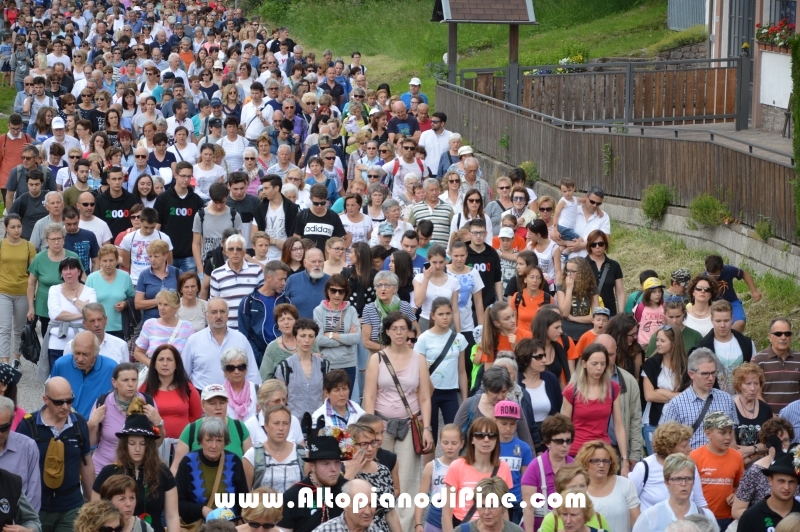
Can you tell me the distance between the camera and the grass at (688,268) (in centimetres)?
1496

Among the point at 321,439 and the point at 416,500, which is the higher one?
the point at 321,439

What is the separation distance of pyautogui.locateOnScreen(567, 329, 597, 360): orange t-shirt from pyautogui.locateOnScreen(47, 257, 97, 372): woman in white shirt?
180 inches

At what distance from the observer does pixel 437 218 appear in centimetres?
1576

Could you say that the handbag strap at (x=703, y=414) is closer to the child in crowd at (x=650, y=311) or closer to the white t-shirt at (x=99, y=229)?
the child in crowd at (x=650, y=311)

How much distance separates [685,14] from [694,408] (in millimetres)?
29495

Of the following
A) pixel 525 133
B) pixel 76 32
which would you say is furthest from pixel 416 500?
pixel 76 32

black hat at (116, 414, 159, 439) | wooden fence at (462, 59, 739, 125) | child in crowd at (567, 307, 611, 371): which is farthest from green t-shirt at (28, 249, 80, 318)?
wooden fence at (462, 59, 739, 125)

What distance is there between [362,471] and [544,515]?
132cm

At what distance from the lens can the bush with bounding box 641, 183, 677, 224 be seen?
1839 cm

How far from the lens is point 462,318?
13273 mm

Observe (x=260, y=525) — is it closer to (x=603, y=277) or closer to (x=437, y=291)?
(x=437, y=291)

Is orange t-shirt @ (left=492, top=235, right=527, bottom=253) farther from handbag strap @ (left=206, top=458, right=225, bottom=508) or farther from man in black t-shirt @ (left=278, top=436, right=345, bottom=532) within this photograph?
man in black t-shirt @ (left=278, top=436, right=345, bottom=532)

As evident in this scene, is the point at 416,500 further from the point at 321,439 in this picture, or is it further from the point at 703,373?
the point at 703,373

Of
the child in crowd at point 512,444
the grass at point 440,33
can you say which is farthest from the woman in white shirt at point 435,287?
the grass at point 440,33
